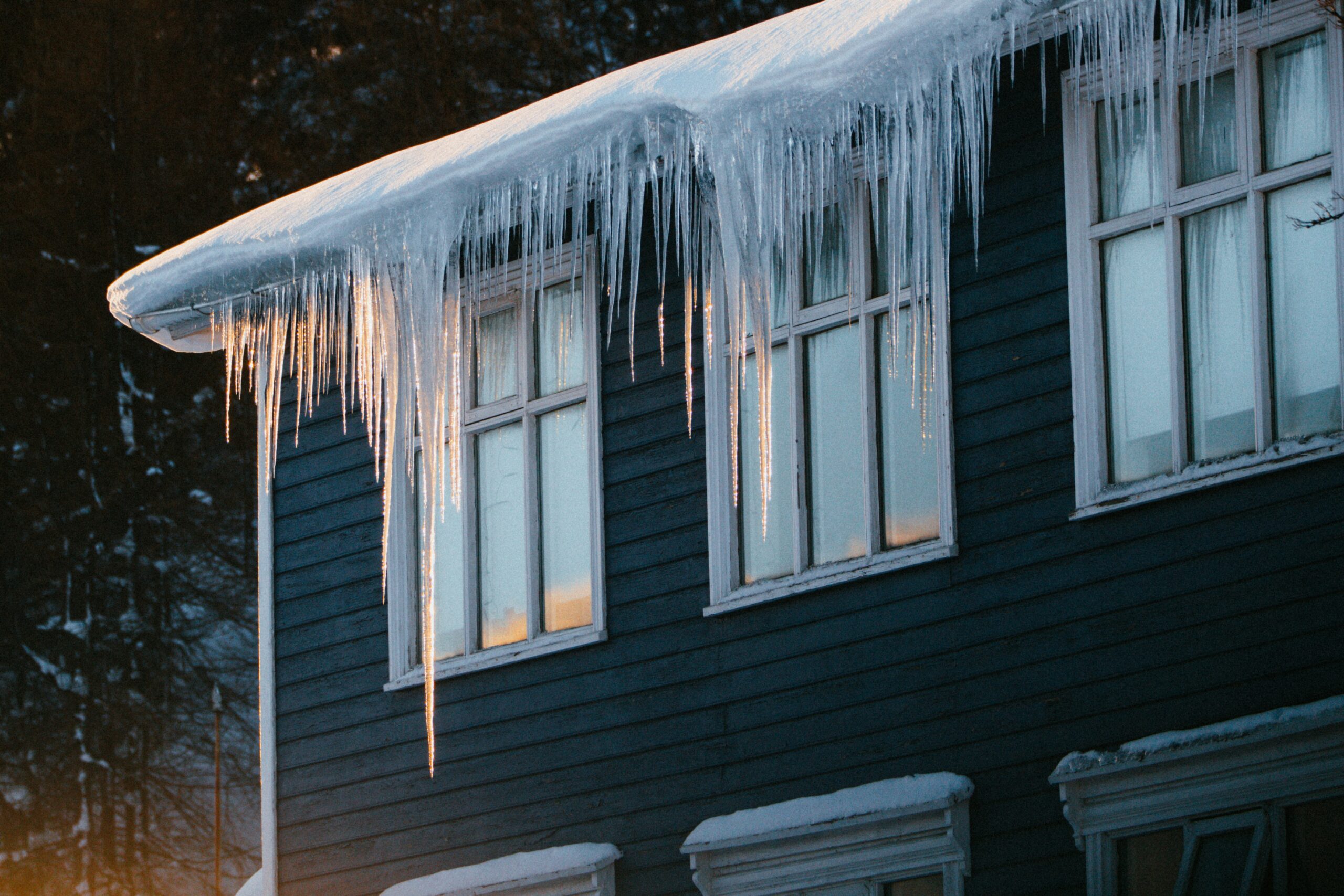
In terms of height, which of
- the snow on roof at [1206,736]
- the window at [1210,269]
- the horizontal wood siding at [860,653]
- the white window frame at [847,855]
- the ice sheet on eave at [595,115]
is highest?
the ice sheet on eave at [595,115]

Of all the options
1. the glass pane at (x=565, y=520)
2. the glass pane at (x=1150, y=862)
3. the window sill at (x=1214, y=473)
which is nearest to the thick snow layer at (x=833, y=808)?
the glass pane at (x=1150, y=862)

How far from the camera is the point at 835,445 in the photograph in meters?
6.62

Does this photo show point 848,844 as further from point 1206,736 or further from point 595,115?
point 595,115

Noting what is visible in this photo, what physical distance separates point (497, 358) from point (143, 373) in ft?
46.6

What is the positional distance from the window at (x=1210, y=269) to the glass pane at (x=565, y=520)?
2.38 metres

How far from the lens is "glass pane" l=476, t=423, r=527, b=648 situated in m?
7.57

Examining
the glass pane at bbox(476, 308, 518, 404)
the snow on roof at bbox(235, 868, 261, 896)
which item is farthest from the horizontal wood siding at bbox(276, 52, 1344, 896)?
the glass pane at bbox(476, 308, 518, 404)

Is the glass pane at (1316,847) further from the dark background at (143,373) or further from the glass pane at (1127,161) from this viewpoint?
the dark background at (143,373)

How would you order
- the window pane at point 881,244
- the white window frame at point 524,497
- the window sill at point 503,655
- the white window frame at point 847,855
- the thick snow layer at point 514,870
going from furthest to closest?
1. the white window frame at point 524,497
2. the window sill at point 503,655
3. the thick snow layer at point 514,870
4. the window pane at point 881,244
5. the white window frame at point 847,855

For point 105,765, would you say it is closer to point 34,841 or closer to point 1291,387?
point 34,841

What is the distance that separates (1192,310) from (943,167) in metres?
1.04

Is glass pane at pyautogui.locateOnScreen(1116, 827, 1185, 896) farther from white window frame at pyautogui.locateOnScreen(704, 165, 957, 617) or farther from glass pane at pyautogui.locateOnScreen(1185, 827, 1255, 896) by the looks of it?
white window frame at pyautogui.locateOnScreen(704, 165, 957, 617)

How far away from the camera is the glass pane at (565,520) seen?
24.0ft

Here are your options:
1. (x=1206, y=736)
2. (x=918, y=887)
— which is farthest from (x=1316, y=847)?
(x=918, y=887)
